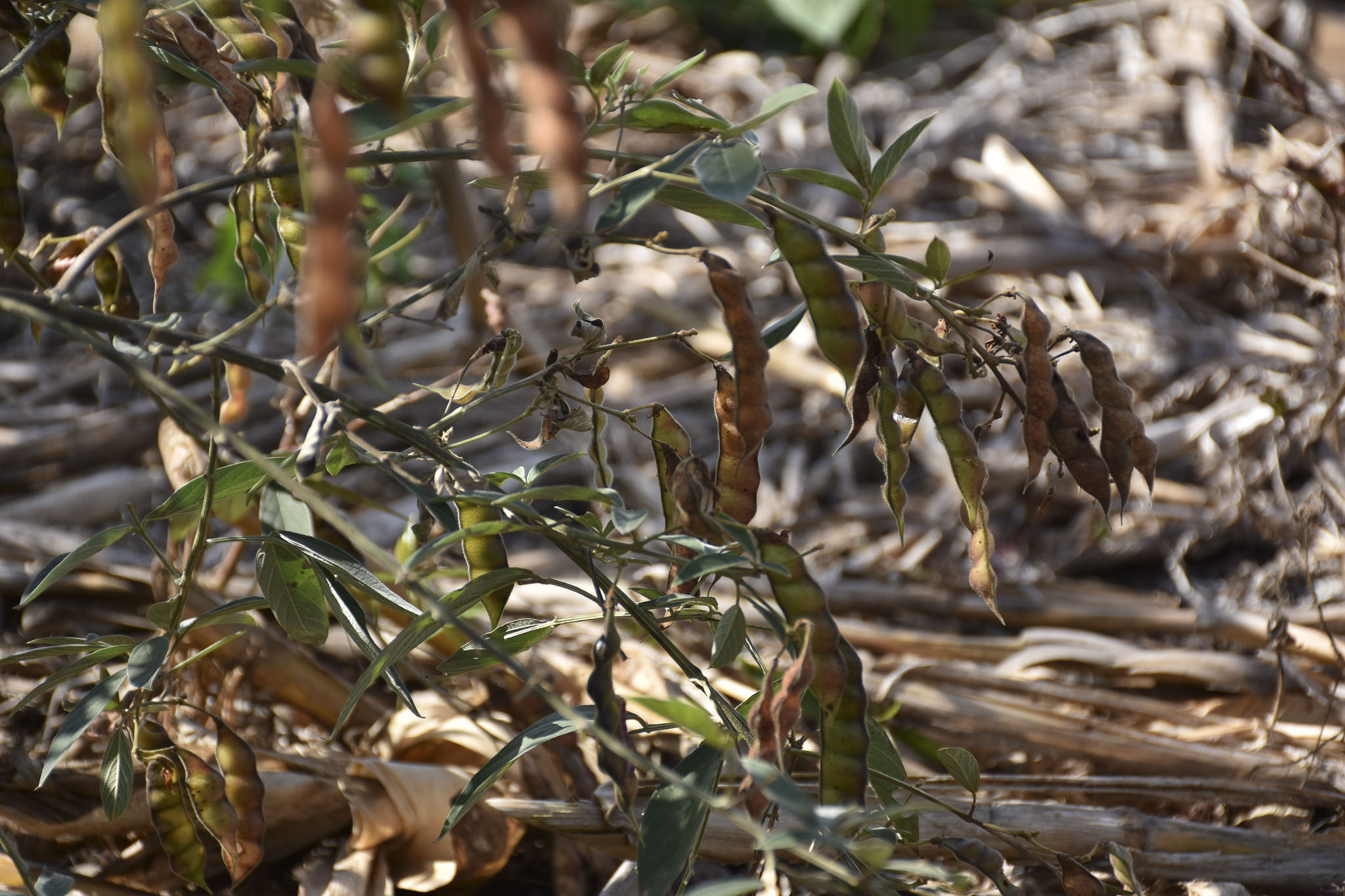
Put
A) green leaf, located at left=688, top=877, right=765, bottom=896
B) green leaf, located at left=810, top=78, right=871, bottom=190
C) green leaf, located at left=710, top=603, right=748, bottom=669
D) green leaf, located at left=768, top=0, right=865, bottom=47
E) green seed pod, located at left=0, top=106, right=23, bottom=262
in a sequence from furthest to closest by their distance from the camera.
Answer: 1. green leaf, located at left=768, top=0, right=865, bottom=47
2. green seed pod, located at left=0, top=106, right=23, bottom=262
3. green leaf, located at left=810, top=78, right=871, bottom=190
4. green leaf, located at left=710, top=603, right=748, bottom=669
5. green leaf, located at left=688, top=877, right=765, bottom=896

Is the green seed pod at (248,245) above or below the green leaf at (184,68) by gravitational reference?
below

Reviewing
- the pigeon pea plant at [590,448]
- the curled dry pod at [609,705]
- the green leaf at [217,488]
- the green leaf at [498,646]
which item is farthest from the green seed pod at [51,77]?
the curled dry pod at [609,705]

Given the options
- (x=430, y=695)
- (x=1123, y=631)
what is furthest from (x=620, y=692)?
(x=1123, y=631)

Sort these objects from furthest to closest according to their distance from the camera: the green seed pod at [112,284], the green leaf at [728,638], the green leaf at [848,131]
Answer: the green seed pod at [112,284] < the green leaf at [848,131] < the green leaf at [728,638]

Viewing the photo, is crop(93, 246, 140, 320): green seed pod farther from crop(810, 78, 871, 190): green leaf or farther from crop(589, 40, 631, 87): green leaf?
crop(810, 78, 871, 190): green leaf

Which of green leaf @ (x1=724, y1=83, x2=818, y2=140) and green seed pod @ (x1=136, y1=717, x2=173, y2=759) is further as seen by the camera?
green seed pod @ (x1=136, y1=717, x2=173, y2=759)

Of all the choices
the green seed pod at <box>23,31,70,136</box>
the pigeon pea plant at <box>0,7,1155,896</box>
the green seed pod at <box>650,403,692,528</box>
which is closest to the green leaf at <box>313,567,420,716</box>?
the pigeon pea plant at <box>0,7,1155,896</box>

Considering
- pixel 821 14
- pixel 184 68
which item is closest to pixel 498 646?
pixel 184 68

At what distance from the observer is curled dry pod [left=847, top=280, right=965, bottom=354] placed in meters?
0.70

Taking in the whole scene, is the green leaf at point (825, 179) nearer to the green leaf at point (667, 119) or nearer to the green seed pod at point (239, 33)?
the green leaf at point (667, 119)

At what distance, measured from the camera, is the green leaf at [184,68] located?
751 millimetres

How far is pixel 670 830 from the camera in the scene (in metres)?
0.61

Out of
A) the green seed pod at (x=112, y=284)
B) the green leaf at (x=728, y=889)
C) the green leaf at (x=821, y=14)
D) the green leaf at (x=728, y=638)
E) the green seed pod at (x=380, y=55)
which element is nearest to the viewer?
the green seed pod at (x=380, y=55)

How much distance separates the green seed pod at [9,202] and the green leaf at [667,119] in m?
0.50
